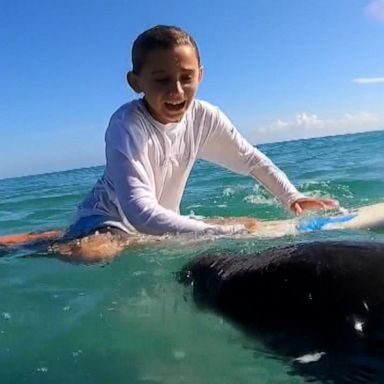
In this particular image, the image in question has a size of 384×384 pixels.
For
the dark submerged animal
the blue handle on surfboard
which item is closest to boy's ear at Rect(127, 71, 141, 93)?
the blue handle on surfboard

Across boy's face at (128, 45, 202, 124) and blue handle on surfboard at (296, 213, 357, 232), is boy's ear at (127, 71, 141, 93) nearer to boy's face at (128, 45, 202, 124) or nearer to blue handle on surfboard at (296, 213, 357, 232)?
boy's face at (128, 45, 202, 124)

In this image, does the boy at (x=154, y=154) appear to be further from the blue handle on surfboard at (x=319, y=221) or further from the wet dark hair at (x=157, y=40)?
the blue handle on surfboard at (x=319, y=221)

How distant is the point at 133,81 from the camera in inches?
158

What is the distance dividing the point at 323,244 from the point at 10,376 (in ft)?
3.98

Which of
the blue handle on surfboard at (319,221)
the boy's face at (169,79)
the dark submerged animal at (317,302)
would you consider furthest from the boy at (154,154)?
the dark submerged animal at (317,302)

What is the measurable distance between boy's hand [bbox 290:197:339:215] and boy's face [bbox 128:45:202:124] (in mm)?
1108

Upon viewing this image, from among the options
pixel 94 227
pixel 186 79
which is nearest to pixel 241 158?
pixel 186 79

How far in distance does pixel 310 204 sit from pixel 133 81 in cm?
151

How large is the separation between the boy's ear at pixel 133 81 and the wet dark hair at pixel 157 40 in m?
0.08

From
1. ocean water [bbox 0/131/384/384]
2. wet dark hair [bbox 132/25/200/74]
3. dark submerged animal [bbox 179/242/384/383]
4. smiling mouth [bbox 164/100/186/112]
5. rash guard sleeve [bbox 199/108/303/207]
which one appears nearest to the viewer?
dark submerged animal [bbox 179/242/384/383]

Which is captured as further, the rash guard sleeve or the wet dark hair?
the rash guard sleeve

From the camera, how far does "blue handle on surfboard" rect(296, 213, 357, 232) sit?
3.73 metres

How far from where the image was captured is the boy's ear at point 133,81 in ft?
13.0

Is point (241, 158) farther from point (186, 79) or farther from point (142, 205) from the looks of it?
point (142, 205)
